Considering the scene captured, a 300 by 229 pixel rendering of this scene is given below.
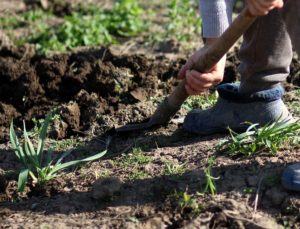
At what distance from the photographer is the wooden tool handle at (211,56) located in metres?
3.36

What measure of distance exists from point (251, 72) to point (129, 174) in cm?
86

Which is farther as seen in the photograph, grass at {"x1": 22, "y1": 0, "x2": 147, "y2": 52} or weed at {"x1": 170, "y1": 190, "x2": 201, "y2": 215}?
grass at {"x1": 22, "y1": 0, "x2": 147, "y2": 52}

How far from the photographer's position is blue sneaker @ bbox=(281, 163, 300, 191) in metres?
3.27

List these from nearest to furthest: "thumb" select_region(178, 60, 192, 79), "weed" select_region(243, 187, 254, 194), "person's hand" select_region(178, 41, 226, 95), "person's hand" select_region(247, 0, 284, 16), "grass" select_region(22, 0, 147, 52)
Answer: "person's hand" select_region(247, 0, 284, 16), "weed" select_region(243, 187, 254, 194), "person's hand" select_region(178, 41, 226, 95), "thumb" select_region(178, 60, 192, 79), "grass" select_region(22, 0, 147, 52)

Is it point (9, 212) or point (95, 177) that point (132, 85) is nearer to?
point (95, 177)

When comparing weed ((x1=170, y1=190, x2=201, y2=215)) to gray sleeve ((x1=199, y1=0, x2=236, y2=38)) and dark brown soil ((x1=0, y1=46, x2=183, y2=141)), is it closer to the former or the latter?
gray sleeve ((x1=199, y1=0, x2=236, y2=38))

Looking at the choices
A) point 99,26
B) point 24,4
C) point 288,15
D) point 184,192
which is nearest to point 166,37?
point 99,26

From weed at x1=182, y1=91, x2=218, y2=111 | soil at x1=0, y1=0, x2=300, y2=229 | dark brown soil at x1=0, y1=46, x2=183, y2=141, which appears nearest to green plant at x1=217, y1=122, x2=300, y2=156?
soil at x1=0, y1=0, x2=300, y2=229

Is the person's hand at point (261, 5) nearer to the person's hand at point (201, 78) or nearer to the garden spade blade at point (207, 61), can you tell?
the garden spade blade at point (207, 61)

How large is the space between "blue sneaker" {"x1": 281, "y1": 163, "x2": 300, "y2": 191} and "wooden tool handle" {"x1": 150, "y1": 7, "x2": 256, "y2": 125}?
638 mm

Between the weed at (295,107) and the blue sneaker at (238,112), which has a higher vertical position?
the blue sneaker at (238,112)

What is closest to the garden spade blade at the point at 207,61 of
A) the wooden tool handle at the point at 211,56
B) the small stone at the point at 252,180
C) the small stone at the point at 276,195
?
the wooden tool handle at the point at 211,56

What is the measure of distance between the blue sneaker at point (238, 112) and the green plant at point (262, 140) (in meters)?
0.22

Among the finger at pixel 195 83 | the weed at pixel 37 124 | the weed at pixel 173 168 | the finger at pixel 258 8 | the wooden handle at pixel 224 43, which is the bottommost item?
the weed at pixel 37 124
